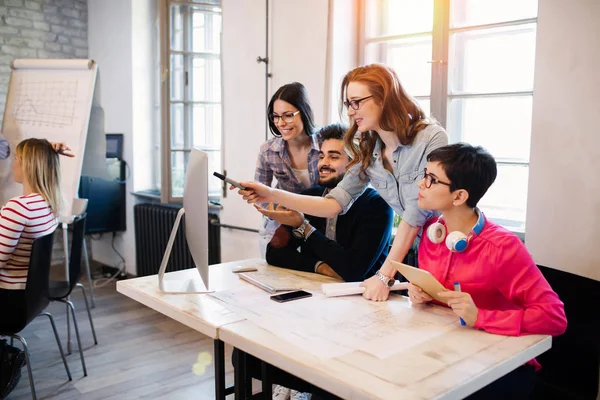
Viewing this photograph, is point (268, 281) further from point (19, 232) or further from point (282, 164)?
point (19, 232)

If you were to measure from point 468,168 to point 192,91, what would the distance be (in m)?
3.36

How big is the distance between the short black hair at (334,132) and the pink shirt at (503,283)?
694mm

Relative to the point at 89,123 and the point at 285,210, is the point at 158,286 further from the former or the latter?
the point at 89,123

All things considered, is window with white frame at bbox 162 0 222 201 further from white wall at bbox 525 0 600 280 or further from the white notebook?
the white notebook

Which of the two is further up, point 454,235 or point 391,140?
point 391,140

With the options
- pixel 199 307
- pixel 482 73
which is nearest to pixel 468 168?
pixel 199 307

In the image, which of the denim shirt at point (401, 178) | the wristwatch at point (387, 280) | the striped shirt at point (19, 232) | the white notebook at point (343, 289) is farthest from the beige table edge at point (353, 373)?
the striped shirt at point (19, 232)

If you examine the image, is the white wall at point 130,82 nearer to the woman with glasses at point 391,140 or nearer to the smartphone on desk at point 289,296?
the woman with glasses at point 391,140

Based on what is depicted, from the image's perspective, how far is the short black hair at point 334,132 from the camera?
7.21 ft

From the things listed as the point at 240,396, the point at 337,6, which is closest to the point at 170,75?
the point at 337,6

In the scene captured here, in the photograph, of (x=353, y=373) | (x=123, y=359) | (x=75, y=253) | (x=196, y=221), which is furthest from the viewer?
(x=123, y=359)

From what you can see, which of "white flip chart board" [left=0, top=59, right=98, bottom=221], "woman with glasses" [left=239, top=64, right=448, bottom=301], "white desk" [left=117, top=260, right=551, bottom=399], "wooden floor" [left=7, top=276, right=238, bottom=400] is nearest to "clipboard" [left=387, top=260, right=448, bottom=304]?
"white desk" [left=117, top=260, right=551, bottom=399]

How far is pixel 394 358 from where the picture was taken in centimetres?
128

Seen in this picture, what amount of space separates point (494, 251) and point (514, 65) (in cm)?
145
